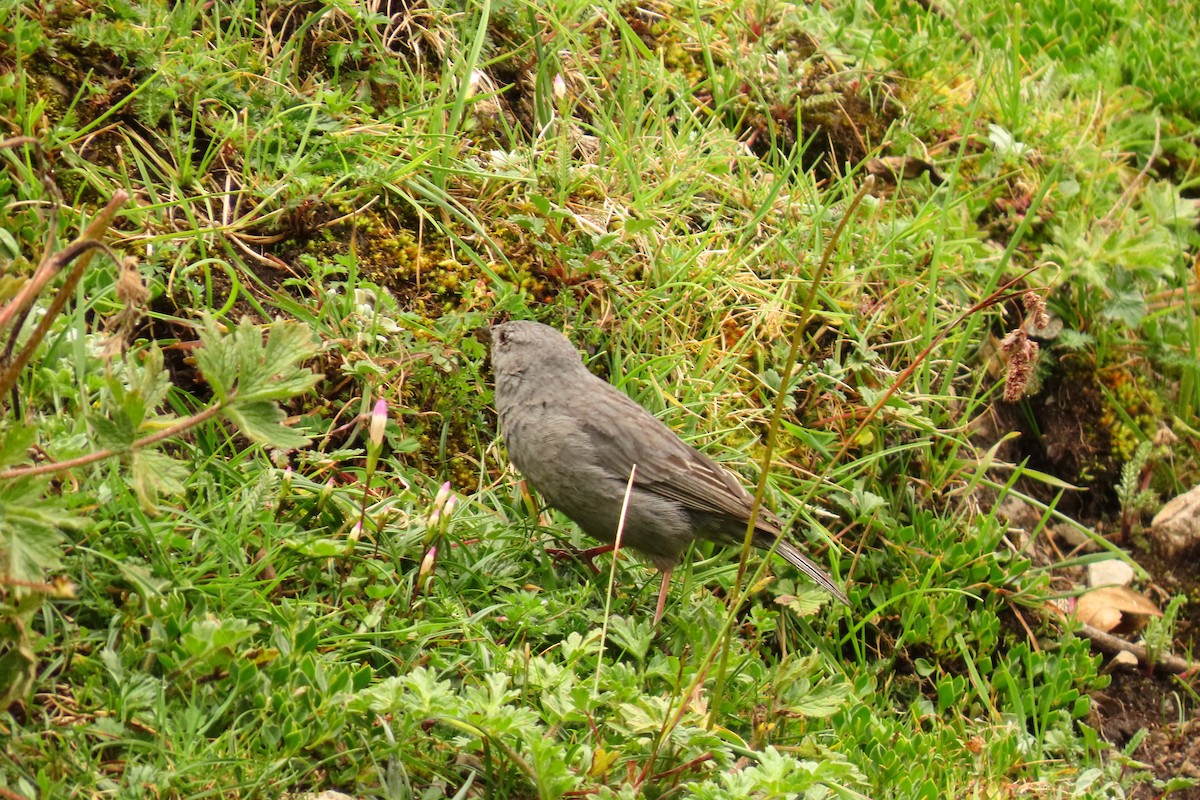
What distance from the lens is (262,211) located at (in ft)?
16.3

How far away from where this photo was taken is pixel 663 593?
14.5 ft

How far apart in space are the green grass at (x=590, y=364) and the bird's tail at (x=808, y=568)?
0.12 m

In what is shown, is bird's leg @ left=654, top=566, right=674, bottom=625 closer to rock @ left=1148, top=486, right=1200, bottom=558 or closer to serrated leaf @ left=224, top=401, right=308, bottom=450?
serrated leaf @ left=224, top=401, right=308, bottom=450

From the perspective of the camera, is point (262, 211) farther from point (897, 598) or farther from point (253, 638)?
point (897, 598)

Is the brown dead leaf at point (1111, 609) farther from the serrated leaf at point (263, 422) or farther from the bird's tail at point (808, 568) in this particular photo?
the serrated leaf at point (263, 422)

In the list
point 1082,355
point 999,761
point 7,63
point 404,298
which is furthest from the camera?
point 1082,355

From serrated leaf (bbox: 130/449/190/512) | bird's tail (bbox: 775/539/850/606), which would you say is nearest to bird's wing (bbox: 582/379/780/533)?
bird's tail (bbox: 775/539/850/606)

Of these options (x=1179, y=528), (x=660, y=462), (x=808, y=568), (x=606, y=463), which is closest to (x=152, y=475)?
(x=606, y=463)

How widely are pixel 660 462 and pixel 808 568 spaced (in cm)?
70

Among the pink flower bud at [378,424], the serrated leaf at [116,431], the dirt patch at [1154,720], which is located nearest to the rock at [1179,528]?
the dirt patch at [1154,720]

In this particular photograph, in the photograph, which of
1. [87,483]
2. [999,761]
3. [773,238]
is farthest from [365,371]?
[999,761]

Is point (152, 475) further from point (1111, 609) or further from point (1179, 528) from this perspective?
point (1179, 528)

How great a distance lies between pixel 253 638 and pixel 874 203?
3835 millimetres

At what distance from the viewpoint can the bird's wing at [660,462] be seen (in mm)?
4594
